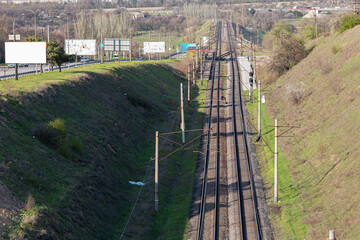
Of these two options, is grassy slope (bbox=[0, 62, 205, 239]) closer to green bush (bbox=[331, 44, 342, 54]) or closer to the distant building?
green bush (bbox=[331, 44, 342, 54])

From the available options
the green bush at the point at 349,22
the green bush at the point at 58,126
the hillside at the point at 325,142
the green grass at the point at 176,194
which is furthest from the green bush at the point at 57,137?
the green bush at the point at 349,22

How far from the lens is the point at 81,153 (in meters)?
33.7

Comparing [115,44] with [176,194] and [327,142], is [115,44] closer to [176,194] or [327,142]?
[176,194]

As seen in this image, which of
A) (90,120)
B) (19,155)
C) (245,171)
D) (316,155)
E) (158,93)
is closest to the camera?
(19,155)

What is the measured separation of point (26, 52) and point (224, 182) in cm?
2328

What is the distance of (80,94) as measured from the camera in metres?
44.9

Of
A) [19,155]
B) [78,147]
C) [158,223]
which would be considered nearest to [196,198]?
[158,223]

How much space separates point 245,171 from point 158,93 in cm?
3146

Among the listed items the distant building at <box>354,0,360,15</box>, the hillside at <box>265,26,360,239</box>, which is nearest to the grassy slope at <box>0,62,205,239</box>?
the hillside at <box>265,26,360,239</box>

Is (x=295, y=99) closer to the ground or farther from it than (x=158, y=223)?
farther from it

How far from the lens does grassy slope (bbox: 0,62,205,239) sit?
24.4 m

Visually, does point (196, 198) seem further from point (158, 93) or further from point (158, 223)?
point (158, 93)

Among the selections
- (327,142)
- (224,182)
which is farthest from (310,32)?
(224,182)

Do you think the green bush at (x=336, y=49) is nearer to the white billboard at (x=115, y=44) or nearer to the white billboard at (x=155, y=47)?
the white billboard at (x=115, y=44)
